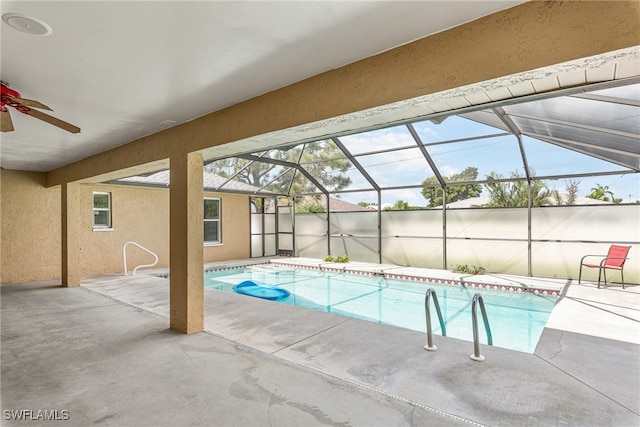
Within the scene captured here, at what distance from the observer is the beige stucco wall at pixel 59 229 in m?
6.93

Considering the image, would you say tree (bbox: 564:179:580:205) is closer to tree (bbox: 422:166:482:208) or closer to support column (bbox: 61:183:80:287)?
tree (bbox: 422:166:482:208)

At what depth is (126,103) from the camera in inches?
124

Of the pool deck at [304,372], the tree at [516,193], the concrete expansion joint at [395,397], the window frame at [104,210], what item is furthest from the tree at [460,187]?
the window frame at [104,210]

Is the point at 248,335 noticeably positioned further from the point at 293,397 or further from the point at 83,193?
the point at 83,193

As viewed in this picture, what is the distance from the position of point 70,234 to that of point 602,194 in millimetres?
11256

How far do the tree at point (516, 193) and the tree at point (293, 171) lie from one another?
3834mm

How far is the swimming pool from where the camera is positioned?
5.03 m

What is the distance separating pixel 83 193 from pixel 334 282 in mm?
6544

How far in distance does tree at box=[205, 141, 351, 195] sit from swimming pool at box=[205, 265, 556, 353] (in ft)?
10.0

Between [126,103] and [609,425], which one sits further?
[126,103]

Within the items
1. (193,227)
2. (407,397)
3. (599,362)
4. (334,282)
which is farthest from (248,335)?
(334,282)

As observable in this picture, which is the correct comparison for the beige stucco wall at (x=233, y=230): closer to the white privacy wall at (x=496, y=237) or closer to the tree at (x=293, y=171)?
the tree at (x=293, y=171)

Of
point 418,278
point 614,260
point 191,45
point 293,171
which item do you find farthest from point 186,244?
point 614,260

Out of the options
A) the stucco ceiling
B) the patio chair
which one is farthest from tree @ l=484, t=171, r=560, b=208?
the stucco ceiling
